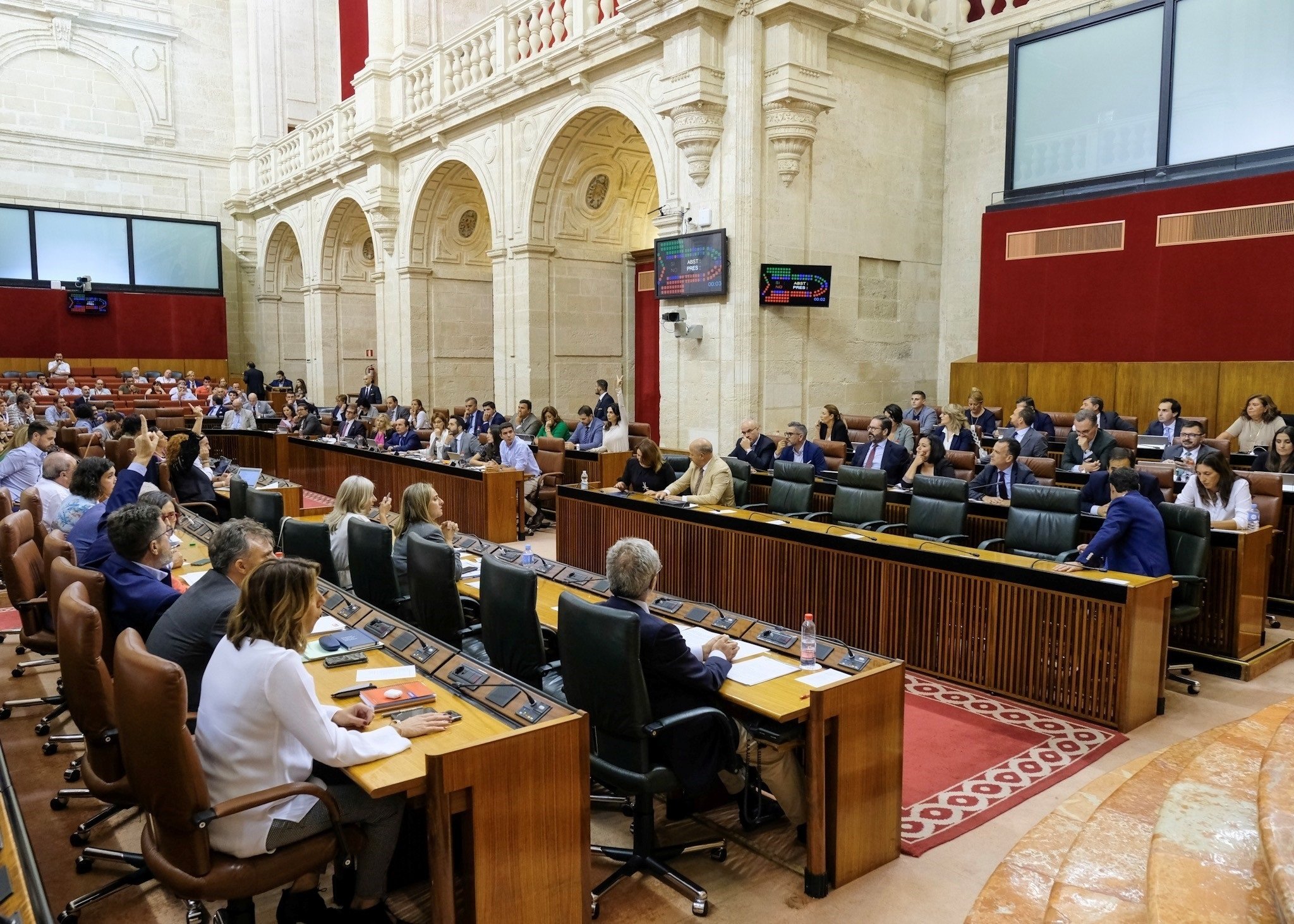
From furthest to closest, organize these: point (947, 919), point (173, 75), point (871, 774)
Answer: point (173, 75) < point (871, 774) < point (947, 919)

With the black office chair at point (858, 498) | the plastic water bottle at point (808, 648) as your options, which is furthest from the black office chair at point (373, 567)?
the black office chair at point (858, 498)

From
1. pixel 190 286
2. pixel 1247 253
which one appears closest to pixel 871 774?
pixel 1247 253

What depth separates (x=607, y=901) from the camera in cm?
281

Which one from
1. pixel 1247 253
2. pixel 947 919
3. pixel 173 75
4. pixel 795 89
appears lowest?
pixel 947 919

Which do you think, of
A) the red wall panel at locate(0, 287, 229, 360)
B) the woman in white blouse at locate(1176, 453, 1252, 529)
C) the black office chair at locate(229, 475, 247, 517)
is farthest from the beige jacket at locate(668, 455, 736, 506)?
the red wall panel at locate(0, 287, 229, 360)

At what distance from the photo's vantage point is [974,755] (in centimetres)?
381

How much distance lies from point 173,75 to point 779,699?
71.6ft

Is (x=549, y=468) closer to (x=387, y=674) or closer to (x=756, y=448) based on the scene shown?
(x=756, y=448)

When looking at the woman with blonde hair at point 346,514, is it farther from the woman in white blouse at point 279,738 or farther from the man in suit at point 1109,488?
the man in suit at point 1109,488

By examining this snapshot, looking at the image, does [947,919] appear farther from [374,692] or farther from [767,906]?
[374,692]

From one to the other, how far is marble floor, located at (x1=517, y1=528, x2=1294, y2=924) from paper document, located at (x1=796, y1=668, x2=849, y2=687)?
65 centimetres

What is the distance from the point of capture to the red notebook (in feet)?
8.77

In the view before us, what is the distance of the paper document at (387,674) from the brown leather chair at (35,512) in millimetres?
2946

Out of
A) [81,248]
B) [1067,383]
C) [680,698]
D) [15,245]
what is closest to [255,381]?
[81,248]
